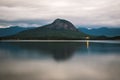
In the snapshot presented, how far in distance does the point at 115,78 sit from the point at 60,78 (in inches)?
260

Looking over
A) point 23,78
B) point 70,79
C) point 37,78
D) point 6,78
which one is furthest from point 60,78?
point 6,78

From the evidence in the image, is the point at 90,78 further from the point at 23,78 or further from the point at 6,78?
the point at 6,78

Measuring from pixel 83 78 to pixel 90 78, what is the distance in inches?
Result: 35.7

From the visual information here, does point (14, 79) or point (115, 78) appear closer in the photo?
point (14, 79)

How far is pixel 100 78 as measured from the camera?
68.1 feet

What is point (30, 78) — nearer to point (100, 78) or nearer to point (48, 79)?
point (48, 79)

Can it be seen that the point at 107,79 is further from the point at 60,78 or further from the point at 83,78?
the point at 60,78

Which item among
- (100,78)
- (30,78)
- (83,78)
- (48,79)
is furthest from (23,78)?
(100,78)

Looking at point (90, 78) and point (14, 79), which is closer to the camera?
point (14, 79)

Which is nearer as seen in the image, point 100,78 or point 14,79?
point 14,79

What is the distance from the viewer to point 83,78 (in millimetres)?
20391

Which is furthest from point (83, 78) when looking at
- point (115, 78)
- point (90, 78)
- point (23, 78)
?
point (23, 78)

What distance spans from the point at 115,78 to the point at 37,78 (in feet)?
30.6

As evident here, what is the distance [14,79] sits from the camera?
Result: 18.9m
